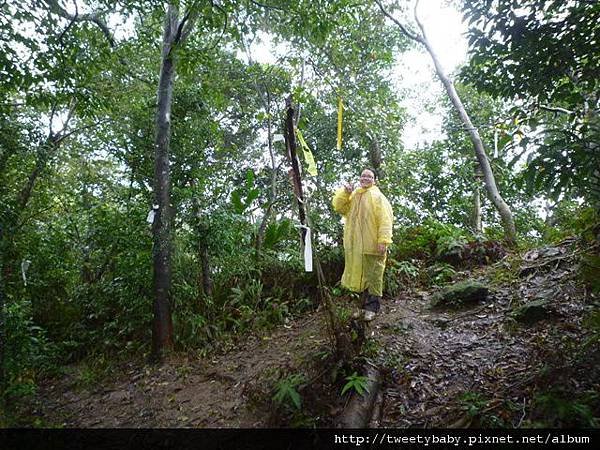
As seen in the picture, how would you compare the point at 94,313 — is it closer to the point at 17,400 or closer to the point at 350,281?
the point at 17,400

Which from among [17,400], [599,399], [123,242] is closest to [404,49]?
[123,242]

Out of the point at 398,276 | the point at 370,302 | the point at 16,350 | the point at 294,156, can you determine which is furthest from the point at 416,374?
the point at 16,350

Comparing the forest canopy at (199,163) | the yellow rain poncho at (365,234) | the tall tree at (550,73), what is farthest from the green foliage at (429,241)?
the tall tree at (550,73)

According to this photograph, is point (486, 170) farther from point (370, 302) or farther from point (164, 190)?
point (164, 190)

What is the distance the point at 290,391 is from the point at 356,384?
0.61 meters

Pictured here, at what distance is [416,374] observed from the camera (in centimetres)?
360

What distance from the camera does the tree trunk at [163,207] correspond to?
5.23 metres

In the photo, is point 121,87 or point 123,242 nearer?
point 123,242

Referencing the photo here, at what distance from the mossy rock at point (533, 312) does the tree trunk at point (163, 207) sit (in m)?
4.80

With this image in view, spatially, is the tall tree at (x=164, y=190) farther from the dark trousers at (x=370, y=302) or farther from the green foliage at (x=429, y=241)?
the green foliage at (x=429, y=241)

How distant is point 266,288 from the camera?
662cm

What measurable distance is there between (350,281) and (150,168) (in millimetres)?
3783

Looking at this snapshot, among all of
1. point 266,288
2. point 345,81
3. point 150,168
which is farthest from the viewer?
point 345,81

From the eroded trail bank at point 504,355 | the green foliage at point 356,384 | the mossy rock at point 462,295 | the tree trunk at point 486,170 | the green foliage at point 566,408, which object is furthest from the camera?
the tree trunk at point 486,170
